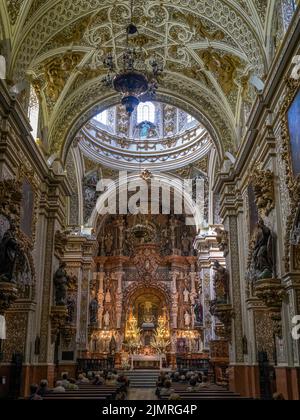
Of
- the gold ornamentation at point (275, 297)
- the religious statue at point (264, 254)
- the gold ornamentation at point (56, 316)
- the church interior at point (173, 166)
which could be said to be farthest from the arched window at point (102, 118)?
the gold ornamentation at point (275, 297)

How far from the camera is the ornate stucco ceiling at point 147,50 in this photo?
1155cm

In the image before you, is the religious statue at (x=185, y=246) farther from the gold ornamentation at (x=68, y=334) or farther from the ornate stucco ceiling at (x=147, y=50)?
the ornate stucco ceiling at (x=147, y=50)

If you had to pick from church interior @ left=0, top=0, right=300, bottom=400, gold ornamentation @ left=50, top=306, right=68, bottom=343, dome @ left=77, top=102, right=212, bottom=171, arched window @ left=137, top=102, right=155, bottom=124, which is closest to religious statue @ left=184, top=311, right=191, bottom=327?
church interior @ left=0, top=0, right=300, bottom=400

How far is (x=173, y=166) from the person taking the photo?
24156 mm

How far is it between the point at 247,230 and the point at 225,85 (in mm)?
4425

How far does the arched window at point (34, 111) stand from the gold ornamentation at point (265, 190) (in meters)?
6.57

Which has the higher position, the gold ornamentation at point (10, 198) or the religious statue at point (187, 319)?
the gold ornamentation at point (10, 198)

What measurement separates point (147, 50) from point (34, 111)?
3828 mm

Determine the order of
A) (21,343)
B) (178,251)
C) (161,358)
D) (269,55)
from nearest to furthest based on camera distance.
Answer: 1. (269,55)
2. (21,343)
3. (161,358)
4. (178,251)

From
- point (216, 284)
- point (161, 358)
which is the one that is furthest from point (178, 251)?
point (216, 284)

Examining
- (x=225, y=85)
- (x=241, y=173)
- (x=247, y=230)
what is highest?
(x=225, y=85)

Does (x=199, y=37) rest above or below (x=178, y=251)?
above

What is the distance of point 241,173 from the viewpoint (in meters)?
13.8
